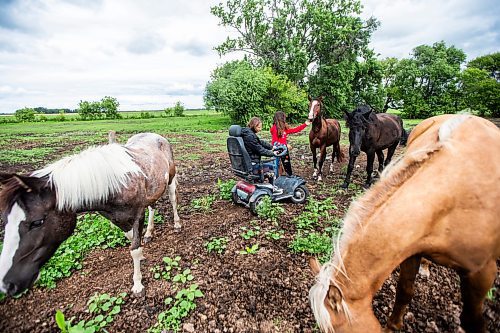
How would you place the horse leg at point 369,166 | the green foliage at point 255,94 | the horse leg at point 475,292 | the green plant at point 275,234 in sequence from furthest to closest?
the green foliage at point 255,94 < the horse leg at point 369,166 < the green plant at point 275,234 < the horse leg at point 475,292

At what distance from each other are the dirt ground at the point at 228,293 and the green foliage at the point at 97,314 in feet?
0.26

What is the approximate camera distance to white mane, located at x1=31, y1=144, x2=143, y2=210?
261 cm

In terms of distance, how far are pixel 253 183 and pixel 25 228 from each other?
353 centimetres

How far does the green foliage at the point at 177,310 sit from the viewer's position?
8.67 feet

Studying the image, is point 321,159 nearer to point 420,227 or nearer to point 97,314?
point 420,227

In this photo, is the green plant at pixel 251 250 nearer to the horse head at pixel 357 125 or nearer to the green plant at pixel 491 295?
the green plant at pixel 491 295

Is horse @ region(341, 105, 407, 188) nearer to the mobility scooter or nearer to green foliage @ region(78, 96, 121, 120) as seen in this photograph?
the mobility scooter

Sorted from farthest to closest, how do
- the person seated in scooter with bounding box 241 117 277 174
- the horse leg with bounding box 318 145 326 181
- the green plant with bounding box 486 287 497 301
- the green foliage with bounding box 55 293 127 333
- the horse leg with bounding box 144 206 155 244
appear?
the horse leg with bounding box 318 145 326 181
the person seated in scooter with bounding box 241 117 277 174
the horse leg with bounding box 144 206 155 244
the green plant with bounding box 486 287 497 301
the green foliage with bounding box 55 293 127 333

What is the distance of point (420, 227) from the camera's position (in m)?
1.62

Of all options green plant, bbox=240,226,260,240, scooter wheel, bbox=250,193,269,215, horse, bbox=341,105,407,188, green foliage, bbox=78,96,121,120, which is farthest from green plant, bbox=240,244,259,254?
green foliage, bbox=78,96,121,120

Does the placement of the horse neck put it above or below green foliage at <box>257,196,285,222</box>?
above

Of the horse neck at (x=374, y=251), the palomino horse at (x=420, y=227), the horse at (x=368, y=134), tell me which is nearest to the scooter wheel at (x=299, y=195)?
the horse at (x=368, y=134)

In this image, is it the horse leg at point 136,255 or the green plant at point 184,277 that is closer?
the horse leg at point 136,255

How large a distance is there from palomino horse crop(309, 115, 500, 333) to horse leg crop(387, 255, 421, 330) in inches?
13.0
